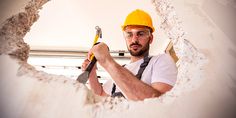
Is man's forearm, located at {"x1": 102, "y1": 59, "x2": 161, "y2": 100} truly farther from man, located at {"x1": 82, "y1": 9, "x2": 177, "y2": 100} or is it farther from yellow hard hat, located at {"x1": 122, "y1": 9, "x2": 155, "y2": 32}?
yellow hard hat, located at {"x1": 122, "y1": 9, "x2": 155, "y2": 32}

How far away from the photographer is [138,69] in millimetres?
1695

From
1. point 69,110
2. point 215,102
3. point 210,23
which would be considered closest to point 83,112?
point 69,110

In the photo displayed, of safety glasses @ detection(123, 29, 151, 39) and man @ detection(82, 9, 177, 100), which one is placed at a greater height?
safety glasses @ detection(123, 29, 151, 39)

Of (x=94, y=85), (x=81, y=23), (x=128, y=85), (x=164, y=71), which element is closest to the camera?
(x=128, y=85)

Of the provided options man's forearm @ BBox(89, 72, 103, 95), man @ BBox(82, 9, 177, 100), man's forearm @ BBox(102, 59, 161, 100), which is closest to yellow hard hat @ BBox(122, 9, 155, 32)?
man @ BBox(82, 9, 177, 100)

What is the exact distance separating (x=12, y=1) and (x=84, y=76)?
59 cm

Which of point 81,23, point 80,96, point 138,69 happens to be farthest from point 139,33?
point 81,23

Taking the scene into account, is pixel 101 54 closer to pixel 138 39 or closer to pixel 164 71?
pixel 164 71

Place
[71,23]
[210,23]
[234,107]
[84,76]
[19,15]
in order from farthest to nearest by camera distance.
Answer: [71,23] → [84,76] → [19,15] → [210,23] → [234,107]

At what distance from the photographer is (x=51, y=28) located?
3.75m

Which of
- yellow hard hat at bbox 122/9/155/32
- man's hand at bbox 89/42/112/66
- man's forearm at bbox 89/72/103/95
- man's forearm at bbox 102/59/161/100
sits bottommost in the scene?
man's forearm at bbox 89/72/103/95

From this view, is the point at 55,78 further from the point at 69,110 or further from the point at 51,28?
the point at 51,28

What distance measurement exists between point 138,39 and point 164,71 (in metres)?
0.47

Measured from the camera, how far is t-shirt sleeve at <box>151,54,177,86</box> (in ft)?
4.38
